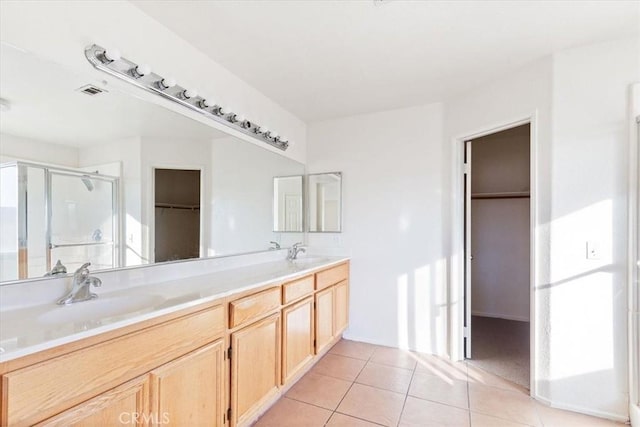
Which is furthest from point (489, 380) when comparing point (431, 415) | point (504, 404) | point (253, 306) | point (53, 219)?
point (53, 219)

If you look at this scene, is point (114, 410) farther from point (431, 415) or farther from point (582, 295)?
point (582, 295)

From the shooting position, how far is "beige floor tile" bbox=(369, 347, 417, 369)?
8.59ft

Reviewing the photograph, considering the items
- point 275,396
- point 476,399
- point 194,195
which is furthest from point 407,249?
point 194,195

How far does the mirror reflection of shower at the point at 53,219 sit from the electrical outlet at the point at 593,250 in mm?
2797

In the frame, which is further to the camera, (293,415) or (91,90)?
(293,415)

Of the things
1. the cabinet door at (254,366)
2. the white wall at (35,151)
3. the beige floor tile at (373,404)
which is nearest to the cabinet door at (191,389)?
the cabinet door at (254,366)

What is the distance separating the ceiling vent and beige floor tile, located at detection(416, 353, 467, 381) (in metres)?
2.87

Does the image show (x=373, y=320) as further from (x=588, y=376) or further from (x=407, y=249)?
(x=588, y=376)

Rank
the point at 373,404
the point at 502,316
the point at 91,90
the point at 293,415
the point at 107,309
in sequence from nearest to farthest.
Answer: the point at 107,309 < the point at 91,90 < the point at 293,415 < the point at 373,404 < the point at 502,316

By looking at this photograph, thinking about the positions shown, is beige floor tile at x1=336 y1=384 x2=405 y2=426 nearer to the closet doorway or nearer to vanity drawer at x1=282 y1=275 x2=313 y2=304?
vanity drawer at x1=282 y1=275 x2=313 y2=304

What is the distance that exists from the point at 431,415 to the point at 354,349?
107cm

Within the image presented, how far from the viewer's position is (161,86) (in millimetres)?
1705

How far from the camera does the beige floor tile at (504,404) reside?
190 centimetres

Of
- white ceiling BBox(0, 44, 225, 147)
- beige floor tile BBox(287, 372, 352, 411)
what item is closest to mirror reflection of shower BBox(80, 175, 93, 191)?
white ceiling BBox(0, 44, 225, 147)
